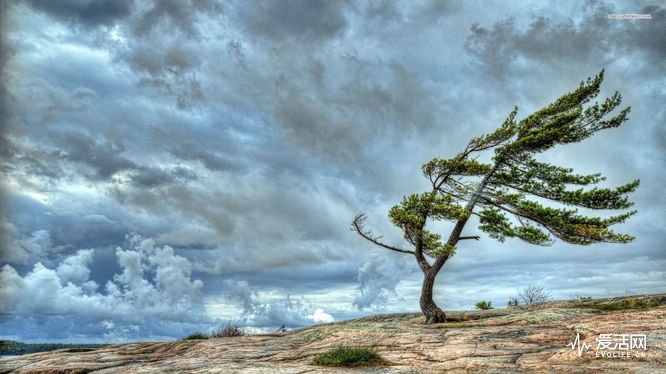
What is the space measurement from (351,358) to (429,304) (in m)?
13.5

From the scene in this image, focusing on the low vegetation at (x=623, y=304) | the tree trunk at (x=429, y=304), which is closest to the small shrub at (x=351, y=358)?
the tree trunk at (x=429, y=304)

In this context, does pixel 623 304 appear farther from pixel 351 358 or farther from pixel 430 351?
pixel 351 358

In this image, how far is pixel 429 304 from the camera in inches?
984

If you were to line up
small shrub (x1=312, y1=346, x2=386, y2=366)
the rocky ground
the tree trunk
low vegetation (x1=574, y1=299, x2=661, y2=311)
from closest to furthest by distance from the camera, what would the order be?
the rocky ground, small shrub (x1=312, y1=346, x2=386, y2=366), low vegetation (x1=574, y1=299, x2=661, y2=311), the tree trunk

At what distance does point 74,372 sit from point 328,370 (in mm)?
9731

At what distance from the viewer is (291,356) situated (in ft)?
49.8

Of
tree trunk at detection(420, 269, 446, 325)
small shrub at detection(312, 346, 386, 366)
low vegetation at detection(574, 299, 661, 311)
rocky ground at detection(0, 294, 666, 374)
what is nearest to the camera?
rocky ground at detection(0, 294, 666, 374)

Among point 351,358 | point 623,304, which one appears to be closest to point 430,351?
point 351,358

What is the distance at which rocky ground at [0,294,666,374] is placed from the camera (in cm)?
1093

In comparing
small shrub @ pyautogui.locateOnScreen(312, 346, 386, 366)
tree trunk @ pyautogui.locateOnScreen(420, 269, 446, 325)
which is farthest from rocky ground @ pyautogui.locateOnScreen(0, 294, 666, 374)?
tree trunk @ pyautogui.locateOnScreen(420, 269, 446, 325)

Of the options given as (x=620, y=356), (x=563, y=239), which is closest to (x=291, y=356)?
(x=620, y=356)

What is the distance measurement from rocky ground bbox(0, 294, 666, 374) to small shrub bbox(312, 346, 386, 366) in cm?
42

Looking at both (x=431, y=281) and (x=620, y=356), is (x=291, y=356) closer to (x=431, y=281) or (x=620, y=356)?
Answer: (x=620, y=356)

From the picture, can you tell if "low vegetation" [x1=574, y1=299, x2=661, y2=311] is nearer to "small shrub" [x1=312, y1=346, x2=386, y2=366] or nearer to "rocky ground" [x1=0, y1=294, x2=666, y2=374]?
"rocky ground" [x1=0, y1=294, x2=666, y2=374]
